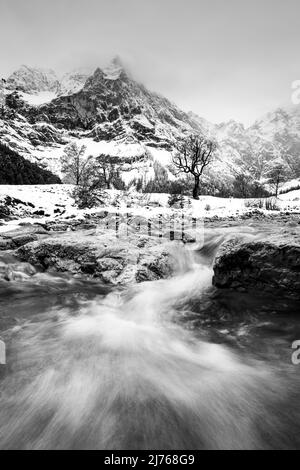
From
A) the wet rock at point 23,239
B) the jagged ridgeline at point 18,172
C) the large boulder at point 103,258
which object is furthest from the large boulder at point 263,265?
the jagged ridgeline at point 18,172

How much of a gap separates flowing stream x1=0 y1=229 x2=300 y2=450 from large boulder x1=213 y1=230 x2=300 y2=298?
10.8 inches

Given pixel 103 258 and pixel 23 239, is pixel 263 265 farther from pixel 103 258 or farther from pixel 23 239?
pixel 23 239

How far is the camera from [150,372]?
3730 mm

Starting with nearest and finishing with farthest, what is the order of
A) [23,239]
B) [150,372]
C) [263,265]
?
[150,372] < [263,265] < [23,239]

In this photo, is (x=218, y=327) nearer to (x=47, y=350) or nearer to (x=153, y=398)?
(x=153, y=398)

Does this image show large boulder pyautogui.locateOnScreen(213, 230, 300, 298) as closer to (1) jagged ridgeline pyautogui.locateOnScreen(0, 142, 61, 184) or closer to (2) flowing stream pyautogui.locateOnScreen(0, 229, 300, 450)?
(2) flowing stream pyautogui.locateOnScreen(0, 229, 300, 450)

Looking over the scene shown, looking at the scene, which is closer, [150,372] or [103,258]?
[150,372]

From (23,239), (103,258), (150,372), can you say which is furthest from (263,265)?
(23,239)

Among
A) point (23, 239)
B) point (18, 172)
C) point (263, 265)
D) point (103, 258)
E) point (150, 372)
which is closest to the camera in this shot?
point (150, 372)

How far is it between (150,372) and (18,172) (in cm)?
4663

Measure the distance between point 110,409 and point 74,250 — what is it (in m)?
6.04

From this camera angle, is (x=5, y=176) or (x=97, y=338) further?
(x=5, y=176)

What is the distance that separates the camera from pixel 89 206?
67.7ft
